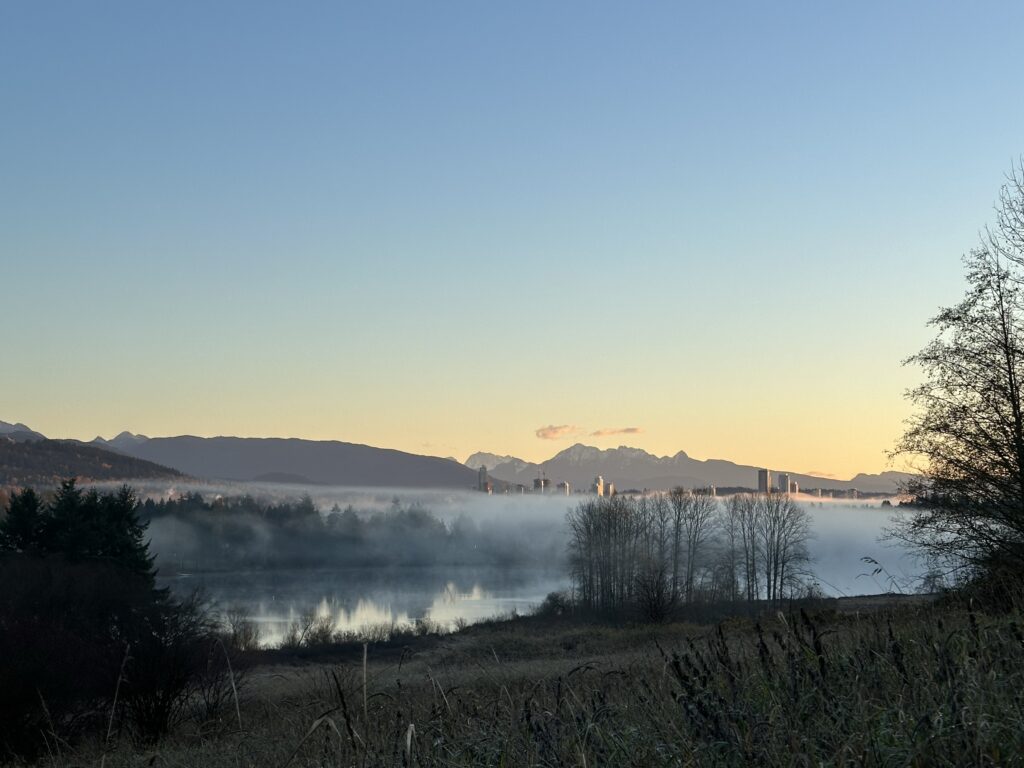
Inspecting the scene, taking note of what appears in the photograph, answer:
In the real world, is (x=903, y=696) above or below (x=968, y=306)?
below

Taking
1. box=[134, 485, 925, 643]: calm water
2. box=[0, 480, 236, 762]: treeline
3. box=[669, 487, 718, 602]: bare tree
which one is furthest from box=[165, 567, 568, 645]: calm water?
box=[0, 480, 236, 762]: treeline

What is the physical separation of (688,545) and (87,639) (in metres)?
78.2

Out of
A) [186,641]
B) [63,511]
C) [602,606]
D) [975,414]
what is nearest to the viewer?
[975,414]

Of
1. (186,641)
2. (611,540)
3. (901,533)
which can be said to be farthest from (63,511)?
(611,540)

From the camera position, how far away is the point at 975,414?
88.8 ft

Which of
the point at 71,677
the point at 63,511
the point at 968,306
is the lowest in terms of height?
the point at 71,677

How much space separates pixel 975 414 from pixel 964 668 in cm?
2530

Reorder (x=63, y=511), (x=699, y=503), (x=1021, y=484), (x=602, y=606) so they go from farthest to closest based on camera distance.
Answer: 1. (x=699, y=503)
2. (x=602, y=606)
3. (x=63, y=511)
4. (x=1021, y=484)

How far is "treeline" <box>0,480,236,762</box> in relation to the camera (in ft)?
76.4

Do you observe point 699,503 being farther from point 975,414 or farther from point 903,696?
point 903,696

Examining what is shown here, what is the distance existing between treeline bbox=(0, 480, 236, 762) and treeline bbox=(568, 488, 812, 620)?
43.3 meters

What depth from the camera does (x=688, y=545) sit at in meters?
105

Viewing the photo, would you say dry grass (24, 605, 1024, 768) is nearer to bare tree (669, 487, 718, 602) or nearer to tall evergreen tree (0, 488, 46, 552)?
tall evergreen tree (0, 488, 46, 552)

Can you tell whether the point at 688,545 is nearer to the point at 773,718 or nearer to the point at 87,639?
the point at 87,639
